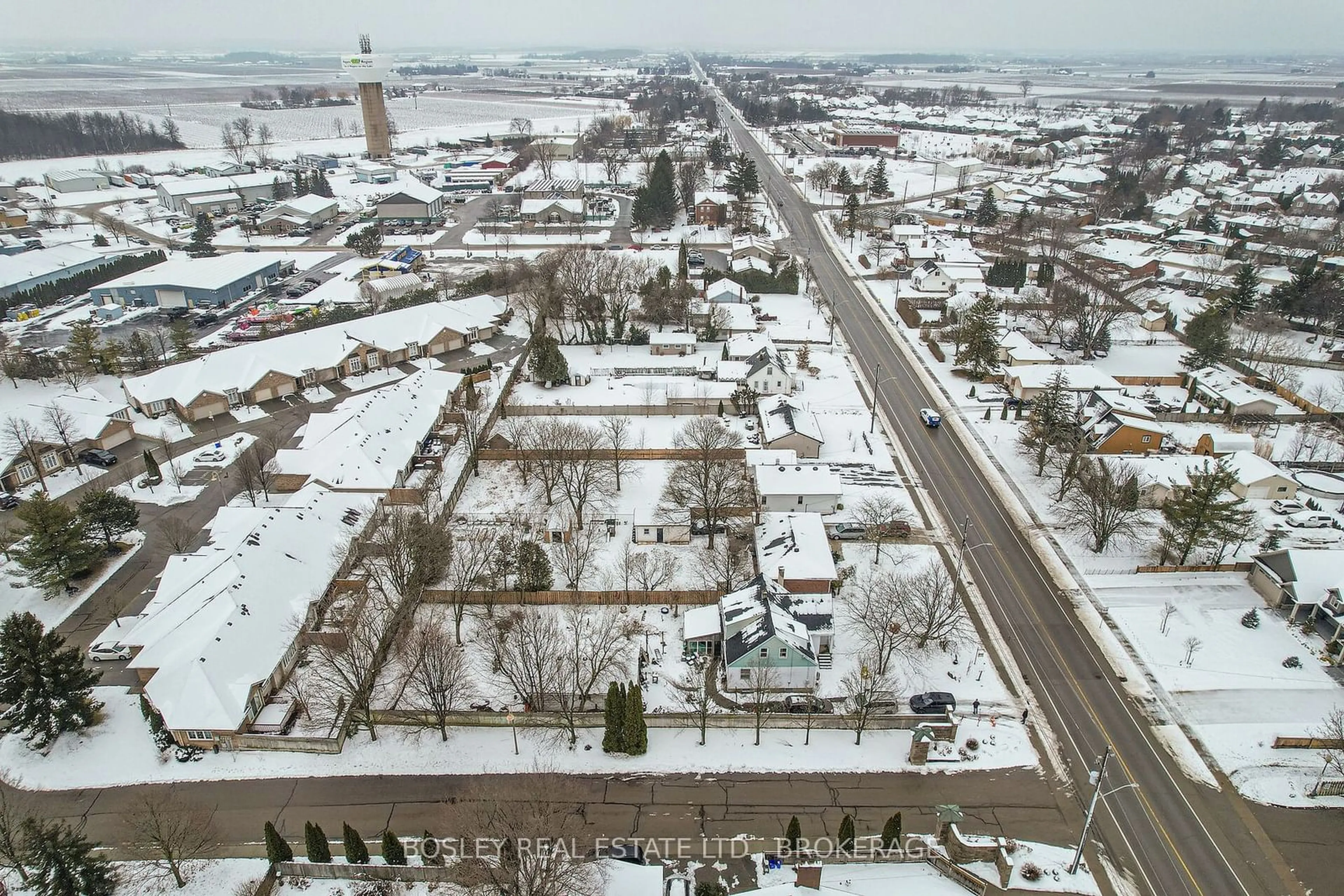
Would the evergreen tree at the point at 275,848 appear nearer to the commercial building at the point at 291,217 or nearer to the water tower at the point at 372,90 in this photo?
the commercial building at the point at 291,217

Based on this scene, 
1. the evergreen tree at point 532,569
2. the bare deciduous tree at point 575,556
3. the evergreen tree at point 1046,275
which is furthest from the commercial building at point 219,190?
the evergreen tree at point 1046,275

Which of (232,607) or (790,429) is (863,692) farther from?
(232,607)

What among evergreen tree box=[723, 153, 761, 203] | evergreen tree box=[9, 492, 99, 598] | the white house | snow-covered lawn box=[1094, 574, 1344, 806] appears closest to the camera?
snow-covered lawn box=[1094, 574, 1344, 806]

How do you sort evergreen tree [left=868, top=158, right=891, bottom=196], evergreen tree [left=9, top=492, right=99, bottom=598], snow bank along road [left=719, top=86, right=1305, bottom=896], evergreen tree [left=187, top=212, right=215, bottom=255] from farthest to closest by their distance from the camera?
evergreen tree [left=868, top=158, right=891, bottom=196] < evergreen tree [left=187, top=212, right=215, bottom=255] < evergreen tree [left=9, top=492, right=99, bottom=598] < snow bank along road [left=719, top=86, right=1305, bottom=896]

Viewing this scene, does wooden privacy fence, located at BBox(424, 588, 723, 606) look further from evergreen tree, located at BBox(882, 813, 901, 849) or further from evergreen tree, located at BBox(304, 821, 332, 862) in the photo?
evergreen tree, located at BBox(882, 813, 901, 849)

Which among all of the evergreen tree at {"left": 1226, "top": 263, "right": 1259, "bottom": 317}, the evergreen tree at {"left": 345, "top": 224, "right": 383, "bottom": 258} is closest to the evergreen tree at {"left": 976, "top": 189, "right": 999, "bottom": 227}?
the evergreen tree at {"left": 1226, "top": 263, "right": 1259, "bottom": 317}

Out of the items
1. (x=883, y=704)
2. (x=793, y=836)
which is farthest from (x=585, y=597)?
(x=793, y=836)

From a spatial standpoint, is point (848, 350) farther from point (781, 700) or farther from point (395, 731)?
point (395, 731)
